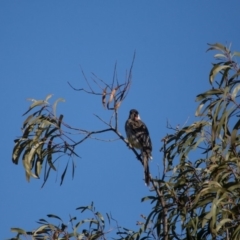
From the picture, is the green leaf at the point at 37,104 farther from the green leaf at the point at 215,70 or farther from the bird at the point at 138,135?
the bird at the point at 138,135

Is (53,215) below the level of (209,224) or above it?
above

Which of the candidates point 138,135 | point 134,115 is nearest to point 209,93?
point 138,135

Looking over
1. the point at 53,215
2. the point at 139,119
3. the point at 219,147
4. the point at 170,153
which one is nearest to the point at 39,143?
the point at 53,215

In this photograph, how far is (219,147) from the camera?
5020 mm

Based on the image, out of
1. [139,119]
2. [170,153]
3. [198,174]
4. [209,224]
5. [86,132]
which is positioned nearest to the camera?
[209,224]

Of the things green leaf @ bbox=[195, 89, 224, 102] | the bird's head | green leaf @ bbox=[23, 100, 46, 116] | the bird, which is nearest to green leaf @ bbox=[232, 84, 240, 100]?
green leaf @ bbox=[195, 89, 224, 102]

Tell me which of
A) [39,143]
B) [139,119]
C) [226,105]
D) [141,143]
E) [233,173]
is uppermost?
[139,119]

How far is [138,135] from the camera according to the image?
26.6 feet

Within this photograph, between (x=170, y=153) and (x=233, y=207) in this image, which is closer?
(x=233, y=207)

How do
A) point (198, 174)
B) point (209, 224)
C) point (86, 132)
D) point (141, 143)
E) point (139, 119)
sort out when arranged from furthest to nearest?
point (139, 119) → point (141, 143) → point (198, 174) → point (86, 132) → point (209, 224)

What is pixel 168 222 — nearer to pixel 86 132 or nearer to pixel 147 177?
pixel 147 177

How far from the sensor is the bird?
24.5 ft

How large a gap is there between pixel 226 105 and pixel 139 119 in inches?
172

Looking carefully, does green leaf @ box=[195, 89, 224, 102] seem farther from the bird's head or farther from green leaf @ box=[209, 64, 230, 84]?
the bird's head
